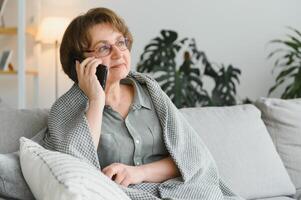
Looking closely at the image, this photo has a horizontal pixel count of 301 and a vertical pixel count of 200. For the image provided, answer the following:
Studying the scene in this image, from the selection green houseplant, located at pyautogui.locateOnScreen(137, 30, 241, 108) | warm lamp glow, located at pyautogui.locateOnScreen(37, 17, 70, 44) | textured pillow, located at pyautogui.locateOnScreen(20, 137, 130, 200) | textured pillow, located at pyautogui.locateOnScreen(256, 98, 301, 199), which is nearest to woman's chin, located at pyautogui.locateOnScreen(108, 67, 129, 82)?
textured pillow, located at pyautogui.locateOnScreen(20, 137, 130, 200)

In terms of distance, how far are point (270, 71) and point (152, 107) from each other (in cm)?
221

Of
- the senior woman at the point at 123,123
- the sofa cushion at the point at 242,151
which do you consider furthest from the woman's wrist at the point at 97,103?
the sofa cushion at the point at 242,151

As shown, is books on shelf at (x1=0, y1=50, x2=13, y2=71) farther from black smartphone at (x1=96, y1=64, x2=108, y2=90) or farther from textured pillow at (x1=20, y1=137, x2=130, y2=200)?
textured pillow at (x1=20, y1=137, x2=130, y2=200)

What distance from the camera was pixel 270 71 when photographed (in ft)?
11.6

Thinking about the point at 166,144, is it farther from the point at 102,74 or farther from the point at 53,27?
the point at 53,27

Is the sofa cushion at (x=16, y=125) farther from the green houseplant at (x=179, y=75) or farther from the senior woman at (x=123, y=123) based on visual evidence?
the green houseplant at (x=179, y=75)

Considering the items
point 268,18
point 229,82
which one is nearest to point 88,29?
point 229,82

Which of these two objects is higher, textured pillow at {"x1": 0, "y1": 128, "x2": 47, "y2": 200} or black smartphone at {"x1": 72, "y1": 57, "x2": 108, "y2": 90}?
black smartphone at {"x1": 72, "y1": 57, "x2": 108, "y2": 90}

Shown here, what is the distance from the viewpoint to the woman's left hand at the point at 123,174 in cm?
132

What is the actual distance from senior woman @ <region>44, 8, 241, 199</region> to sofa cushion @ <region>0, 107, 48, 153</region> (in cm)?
15

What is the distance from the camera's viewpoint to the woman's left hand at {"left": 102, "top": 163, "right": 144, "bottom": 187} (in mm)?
1315

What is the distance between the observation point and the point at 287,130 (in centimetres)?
198

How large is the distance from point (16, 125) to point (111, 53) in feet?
1.25

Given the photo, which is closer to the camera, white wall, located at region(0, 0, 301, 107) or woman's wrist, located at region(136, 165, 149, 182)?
woman's wrist, located at region(136, 165, 149, 182)
